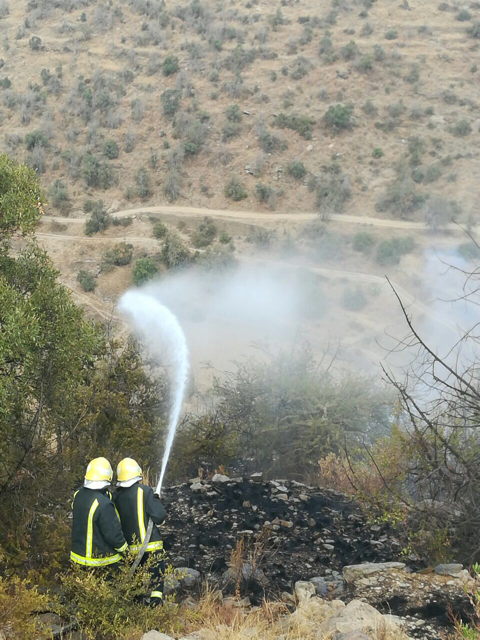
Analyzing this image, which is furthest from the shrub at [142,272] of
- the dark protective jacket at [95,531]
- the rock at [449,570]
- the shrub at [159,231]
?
the dark protective jacket at [95,531]

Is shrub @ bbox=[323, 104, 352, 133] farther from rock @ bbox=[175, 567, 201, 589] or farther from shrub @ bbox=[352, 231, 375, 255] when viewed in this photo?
rock @ bbox=[175, 567, 201, 589]

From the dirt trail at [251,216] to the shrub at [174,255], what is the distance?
3736mm

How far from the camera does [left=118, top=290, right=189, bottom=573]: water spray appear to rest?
12695 mm

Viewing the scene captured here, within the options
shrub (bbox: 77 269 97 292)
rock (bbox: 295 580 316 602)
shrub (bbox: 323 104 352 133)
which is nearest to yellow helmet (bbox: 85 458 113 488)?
rock (bbox: 295 580 316 602)

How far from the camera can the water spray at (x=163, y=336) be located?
41.7 ft

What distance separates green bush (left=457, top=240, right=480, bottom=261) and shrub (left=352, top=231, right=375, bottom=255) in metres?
3.52

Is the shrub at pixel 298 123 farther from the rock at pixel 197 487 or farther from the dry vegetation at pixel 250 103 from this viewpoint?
the rock at pixel 197 487

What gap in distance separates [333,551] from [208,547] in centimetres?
150

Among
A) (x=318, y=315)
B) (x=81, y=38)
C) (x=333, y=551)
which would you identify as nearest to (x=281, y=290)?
(x=318, y=315)

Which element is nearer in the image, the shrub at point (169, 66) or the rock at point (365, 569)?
the rock at point (365, 569)

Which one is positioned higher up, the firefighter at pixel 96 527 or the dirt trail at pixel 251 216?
the firefighter at pixel 96 527

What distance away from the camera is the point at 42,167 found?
1299 inches

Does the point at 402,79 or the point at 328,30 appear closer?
the point at 402,79

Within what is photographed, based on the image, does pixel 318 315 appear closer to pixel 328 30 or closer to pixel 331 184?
pixel 331 184
